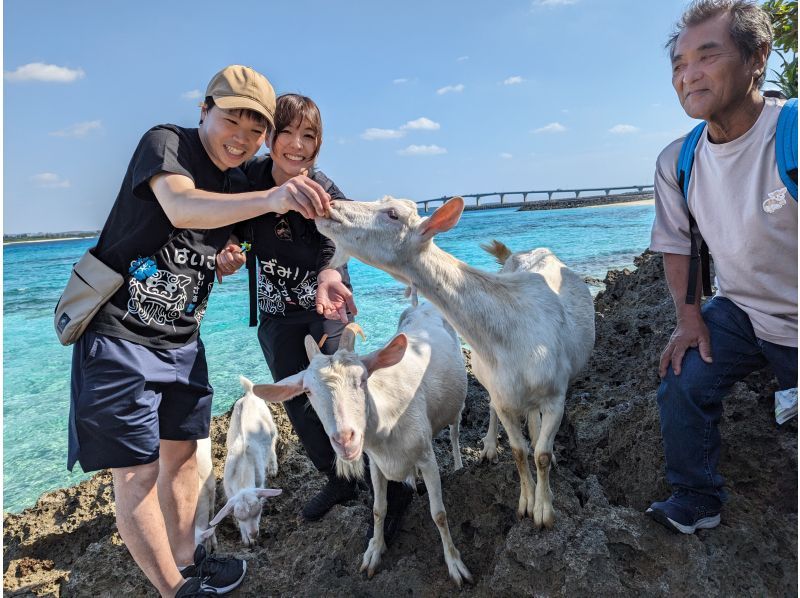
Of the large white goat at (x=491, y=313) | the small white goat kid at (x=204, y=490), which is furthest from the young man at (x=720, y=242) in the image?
the small white goat kid at (x=204, y=490)

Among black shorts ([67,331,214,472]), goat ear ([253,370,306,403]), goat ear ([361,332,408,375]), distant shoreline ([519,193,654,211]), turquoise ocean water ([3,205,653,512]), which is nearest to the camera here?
black shorts ([67,331,214,472])

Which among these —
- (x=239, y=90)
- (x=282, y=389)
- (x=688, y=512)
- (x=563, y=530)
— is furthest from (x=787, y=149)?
(x=282, y=389)

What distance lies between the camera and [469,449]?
13.4ft

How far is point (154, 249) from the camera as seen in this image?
7.80 feet

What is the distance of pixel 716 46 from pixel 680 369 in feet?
4.76

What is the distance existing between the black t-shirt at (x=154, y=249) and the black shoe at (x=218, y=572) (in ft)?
4.10

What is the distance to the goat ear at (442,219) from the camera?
2.40 meters

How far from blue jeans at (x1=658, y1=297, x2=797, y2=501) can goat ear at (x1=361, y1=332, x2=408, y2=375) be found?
136cm

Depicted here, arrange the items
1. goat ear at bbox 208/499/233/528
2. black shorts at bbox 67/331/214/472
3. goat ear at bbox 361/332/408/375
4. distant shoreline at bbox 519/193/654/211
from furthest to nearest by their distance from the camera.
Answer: distant shoreline at bbox 519/193/654/211
goat ear at bbox 208/499/233/528
goat ear at bbox 361/332/408/375
black shorts at bbox 67/331/214/472

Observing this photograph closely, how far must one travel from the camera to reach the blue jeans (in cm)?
243

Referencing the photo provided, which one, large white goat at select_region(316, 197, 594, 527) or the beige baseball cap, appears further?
large white goat at select_region(316, 197, 594, 527)

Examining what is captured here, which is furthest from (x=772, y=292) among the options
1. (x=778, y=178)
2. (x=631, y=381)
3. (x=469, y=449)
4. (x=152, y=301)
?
(x=152, y=301)

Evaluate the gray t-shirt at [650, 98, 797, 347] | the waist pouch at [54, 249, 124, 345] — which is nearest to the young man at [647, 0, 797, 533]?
the gray t-shirt at [650, 98, 797, 347]

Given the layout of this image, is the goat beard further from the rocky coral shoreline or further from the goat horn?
the goat horn
